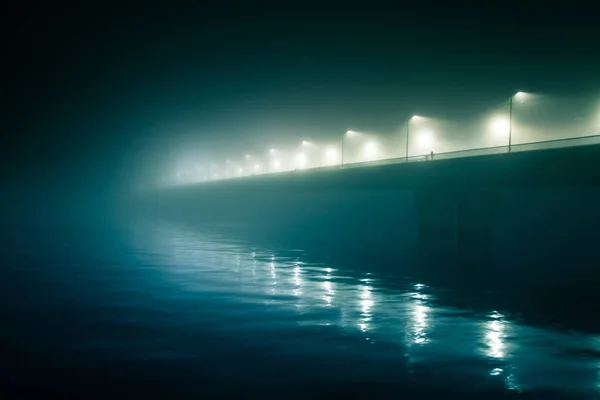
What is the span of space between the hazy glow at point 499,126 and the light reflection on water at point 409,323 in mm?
35936

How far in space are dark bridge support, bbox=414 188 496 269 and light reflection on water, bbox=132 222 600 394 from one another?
18101 millimetres

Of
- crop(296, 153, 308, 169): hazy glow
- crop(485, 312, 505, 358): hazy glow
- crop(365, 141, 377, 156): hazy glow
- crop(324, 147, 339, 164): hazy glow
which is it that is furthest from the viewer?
crop(296, 153, 308, 169): hazy glow

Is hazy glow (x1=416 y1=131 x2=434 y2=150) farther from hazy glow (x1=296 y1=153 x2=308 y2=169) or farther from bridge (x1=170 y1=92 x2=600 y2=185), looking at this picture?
hazy glow (x1=296 y1=153 x2=308 y2=169)

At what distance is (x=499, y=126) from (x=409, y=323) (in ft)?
161

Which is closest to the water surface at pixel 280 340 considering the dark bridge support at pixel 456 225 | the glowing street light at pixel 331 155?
the dark bridge support at pixel 456 225

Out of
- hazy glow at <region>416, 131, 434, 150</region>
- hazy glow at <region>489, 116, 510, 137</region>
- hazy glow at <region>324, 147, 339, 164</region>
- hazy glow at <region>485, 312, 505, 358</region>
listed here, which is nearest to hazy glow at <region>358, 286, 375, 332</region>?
hazy glow at <region>485, 312, 505, 358</region>

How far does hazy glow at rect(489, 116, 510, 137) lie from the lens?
64.0 m

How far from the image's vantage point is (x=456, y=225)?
6456 centimetres

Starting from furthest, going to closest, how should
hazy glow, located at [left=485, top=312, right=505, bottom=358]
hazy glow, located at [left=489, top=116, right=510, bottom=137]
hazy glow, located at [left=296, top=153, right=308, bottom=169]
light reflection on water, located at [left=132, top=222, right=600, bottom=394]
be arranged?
hazy glow, located at [left=296, top=153, right=308, bottom=169] → hazy glow, located at [left=489, top=116, right=510, bottom=137] → hazy glow, located at [left=485, top=312, right=505, bottom=358] → light reflection on water, located at [left=132, top=222, right=600, bottom=394]

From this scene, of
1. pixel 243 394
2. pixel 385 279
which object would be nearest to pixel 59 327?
pixel 243 394

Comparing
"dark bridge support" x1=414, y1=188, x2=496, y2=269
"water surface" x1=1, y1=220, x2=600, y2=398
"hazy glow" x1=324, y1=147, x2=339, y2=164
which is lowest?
"water surface" x1=1, y1=220, x2=600, y2=398

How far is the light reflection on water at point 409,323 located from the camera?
16156mm

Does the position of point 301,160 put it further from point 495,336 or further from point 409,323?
point 495,336

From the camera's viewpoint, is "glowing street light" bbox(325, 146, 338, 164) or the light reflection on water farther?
"glowing street light" bbox(325, 146, 338, 164)
